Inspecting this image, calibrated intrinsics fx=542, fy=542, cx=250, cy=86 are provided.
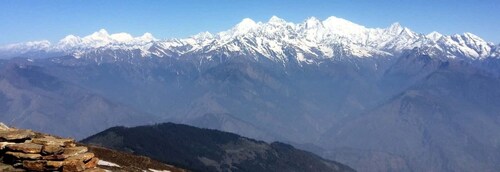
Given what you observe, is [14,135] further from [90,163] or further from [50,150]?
[90,163]

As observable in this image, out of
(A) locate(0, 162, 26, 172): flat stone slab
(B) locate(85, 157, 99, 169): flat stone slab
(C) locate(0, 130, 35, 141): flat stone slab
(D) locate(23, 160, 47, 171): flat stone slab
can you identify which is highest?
(C) locate(0, 130, 35, 141): flat stone slab

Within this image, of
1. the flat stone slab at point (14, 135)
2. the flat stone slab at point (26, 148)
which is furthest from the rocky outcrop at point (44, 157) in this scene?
the flat stone slab at point (14, 135)

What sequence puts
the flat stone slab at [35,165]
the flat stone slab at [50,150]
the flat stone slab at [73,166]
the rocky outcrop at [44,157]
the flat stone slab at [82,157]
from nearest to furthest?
the flat stone slab at [73,166], the rocky outcrop at [44,157], the flat stone slab at [35,165], the flat stone slab at [50,150], the flat stone slab at [82,157]

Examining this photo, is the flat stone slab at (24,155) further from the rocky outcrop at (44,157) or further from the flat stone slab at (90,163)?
the flat stone slab at (90,163)

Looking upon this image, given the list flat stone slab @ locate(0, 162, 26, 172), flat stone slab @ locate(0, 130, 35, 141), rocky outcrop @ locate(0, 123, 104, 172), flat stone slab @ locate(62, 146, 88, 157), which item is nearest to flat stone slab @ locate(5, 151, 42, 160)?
rocky outcrop @ locate(0, 123, 104, 172)

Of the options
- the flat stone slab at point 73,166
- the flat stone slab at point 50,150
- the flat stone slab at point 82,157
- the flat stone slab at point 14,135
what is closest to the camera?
the flat stone slab at point 73,166

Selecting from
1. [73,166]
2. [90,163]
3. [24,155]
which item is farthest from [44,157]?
[90,163]

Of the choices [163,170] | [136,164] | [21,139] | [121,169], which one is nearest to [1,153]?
[21,139]

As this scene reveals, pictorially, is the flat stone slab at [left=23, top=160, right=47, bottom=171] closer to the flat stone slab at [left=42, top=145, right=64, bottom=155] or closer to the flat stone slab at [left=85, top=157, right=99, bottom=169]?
the flat stone slab at [left=42, top=145, right=64, bottom=155]
